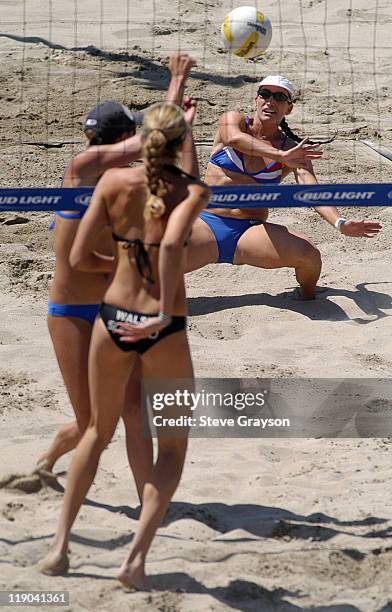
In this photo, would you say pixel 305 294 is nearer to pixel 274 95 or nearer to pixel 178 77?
pixel 274 95

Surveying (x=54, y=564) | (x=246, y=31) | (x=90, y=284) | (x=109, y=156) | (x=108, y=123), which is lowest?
(x=54, y=564)

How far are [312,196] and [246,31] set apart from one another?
101 inches

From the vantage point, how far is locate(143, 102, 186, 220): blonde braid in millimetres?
3754

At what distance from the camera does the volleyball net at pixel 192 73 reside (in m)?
9.42

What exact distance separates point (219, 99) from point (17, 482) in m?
6.57

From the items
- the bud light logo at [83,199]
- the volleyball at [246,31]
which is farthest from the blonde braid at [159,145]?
the volleyball at [246,31]

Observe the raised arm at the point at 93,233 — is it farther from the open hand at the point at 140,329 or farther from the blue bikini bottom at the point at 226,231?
the blue bikini bottom at the point at 226,231

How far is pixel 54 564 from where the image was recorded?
4035mm

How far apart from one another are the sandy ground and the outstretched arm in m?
0.54

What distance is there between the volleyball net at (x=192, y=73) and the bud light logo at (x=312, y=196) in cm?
332

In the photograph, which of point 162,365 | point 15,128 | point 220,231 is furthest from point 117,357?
point 15,128

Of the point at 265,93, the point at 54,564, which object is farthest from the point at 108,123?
the point at 265,93
